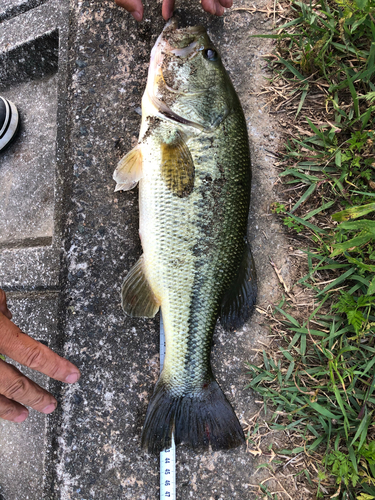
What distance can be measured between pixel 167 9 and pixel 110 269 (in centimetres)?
184

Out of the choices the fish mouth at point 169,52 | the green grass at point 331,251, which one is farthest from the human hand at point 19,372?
the fish mouth at point 169,52

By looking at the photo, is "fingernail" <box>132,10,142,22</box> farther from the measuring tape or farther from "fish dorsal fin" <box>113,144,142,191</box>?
the measuring tape

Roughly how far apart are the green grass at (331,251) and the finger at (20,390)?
1279mm

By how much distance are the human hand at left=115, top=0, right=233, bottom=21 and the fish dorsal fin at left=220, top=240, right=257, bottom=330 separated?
1668 millimetres

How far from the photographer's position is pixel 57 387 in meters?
2.17

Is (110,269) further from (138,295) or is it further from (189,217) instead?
(189,217)

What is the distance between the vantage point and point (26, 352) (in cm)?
174

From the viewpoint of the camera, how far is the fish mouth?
199cm

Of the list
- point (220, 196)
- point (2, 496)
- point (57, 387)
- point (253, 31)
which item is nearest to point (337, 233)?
point (220, 196)

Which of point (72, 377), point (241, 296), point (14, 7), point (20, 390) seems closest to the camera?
point (20, 390)

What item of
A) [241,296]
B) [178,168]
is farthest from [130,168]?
[241,296]

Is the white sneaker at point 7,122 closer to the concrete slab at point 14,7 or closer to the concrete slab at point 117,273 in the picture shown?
the concrete slab at point 14,7

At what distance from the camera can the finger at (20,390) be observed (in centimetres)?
169

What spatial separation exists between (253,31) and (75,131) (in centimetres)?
151
